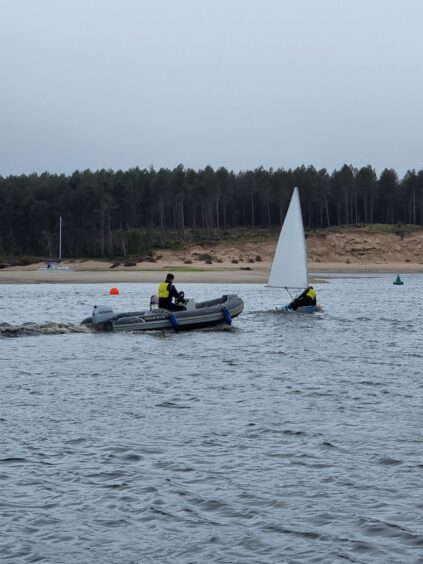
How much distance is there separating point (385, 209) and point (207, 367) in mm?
117678

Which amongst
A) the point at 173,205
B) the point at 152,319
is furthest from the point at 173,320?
the point at 173,205

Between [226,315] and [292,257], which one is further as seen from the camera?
[292,257]

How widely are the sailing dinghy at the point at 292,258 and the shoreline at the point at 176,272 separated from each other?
1193 inches

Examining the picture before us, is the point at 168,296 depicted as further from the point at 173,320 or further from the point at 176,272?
the point at 176,272

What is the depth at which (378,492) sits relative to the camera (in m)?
11.1

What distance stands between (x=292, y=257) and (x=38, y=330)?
14414 millimetres

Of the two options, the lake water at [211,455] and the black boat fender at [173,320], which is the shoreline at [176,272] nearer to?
the black boat fender at [173,320]

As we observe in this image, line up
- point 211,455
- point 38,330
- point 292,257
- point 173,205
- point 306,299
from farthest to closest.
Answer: point 173,205 → point 292,257 → point 306,299 → point 38,330 → point 211,455

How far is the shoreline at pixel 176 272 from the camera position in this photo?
7756 cm

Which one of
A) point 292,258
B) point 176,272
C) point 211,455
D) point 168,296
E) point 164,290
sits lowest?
point 211,455

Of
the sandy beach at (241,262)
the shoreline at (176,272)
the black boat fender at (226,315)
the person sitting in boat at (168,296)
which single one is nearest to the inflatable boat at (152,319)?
the person sitting in boat at (168,296)

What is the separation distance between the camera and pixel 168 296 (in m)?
30.8

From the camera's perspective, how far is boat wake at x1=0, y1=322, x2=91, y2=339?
31344mm

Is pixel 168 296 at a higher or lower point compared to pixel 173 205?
lower
